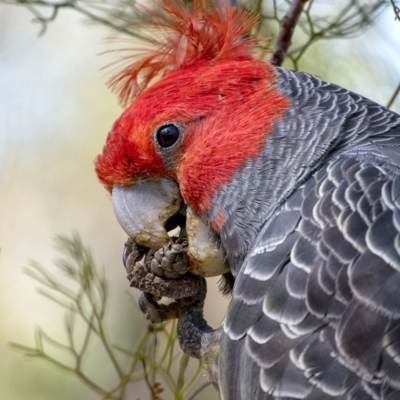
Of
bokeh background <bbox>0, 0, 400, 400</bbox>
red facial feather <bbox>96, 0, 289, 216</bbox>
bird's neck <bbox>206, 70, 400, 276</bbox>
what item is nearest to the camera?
bird's neck <bbox>206, 70, 400, 276</bbox>

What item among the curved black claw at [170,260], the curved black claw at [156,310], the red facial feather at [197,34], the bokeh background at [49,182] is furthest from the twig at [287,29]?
the bokeh background at [49,182]

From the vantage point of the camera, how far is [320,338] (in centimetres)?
172

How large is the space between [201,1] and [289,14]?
13.3 inches

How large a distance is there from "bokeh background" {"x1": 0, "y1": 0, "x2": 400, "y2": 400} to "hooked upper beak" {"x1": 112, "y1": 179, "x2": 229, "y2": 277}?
5.04 feet

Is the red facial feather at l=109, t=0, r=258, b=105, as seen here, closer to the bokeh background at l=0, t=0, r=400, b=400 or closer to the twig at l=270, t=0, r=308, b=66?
the twig at l=270, t=0, r=308, b=66

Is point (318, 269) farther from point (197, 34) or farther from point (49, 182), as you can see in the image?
point (49, 182)

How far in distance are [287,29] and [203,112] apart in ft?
1.61

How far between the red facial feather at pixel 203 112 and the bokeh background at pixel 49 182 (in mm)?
1527

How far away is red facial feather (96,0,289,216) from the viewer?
2246 mm

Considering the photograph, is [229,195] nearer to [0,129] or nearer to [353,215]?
[353,215]

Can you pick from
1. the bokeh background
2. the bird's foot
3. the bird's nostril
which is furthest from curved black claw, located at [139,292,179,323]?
the bokeh background

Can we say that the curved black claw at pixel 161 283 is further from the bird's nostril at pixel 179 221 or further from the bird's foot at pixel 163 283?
the bird's nostril at pixel 179 221

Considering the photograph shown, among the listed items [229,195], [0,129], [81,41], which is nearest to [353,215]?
[229,195]

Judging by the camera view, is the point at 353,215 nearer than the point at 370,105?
Yes
